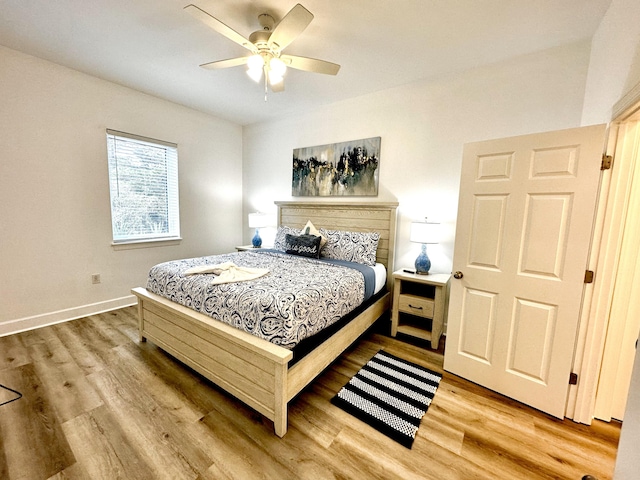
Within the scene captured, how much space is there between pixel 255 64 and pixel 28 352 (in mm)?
3192

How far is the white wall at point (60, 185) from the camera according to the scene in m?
2.62

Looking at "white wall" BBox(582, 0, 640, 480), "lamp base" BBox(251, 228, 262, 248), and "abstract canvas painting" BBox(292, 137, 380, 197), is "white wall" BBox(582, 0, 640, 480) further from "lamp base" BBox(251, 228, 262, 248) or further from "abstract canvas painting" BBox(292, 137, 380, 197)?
"lamp base" BBox(251, 228, 262, 248)

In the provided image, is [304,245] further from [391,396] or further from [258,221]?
[391,396]

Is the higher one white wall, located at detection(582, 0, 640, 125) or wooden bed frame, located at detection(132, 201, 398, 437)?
white wall, located at detection(582, 0, 640, 125)

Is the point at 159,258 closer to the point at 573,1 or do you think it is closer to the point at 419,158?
the point at 419,158

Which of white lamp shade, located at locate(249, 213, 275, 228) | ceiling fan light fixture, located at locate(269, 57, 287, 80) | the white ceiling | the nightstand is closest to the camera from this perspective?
the white ceiling

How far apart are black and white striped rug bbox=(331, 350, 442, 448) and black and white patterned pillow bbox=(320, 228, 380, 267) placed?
1112mm

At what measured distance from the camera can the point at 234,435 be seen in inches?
62.1

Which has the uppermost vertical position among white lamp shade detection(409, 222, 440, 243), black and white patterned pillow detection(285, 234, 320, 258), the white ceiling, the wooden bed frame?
the white ceiling

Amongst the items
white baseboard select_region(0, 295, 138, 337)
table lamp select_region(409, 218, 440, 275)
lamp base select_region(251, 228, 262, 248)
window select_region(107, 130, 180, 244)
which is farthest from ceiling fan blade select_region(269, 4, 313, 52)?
white baseboard select_region(0, 295, 138, 337)

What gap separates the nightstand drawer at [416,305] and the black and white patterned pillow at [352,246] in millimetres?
513

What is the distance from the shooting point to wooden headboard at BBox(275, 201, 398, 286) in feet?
10.4

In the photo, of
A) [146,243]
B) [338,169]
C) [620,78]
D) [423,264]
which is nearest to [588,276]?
[620,78]

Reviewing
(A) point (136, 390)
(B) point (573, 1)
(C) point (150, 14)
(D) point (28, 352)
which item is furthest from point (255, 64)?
(D) point (28, 352)
